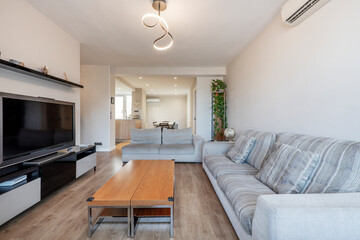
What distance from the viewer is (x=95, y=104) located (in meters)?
4.82

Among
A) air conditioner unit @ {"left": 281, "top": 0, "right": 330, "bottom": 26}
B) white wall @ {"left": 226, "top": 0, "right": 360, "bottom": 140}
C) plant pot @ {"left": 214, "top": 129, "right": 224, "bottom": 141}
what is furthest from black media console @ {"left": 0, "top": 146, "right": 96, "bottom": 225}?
plant pot @ {"left": 214, "top": 129, "right": 224, "bottom": 141}

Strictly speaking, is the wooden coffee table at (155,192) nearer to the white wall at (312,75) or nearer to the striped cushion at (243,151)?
the striped cushion at (243,151)

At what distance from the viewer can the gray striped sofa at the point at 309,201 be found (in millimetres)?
792

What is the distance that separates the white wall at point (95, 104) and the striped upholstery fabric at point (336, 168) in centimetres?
478

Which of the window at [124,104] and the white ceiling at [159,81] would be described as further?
the window at [124,104]

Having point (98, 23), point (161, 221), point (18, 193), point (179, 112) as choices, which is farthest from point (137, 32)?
point (179, 112)

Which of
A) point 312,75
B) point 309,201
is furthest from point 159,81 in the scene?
point 309,201

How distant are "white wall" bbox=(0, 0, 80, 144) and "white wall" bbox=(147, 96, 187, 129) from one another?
8160mm

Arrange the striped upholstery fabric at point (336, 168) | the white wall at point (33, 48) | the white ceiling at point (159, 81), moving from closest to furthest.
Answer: the striped upholstery fabric at point (336, 168), the white wall at point (33, 48), the white ceiling at point (159, 81)

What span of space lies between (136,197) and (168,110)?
1008cm

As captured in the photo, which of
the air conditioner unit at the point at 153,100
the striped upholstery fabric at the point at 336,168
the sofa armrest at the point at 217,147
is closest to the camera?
the striped upholstery fabric at the point at 336,168

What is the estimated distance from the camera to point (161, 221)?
1658mm

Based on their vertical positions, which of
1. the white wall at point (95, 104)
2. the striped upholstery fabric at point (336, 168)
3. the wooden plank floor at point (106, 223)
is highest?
the white wall at point (95, 104)

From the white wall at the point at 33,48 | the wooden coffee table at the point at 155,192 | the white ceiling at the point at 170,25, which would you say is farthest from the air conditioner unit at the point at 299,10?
the white wall at the point at 33,48
